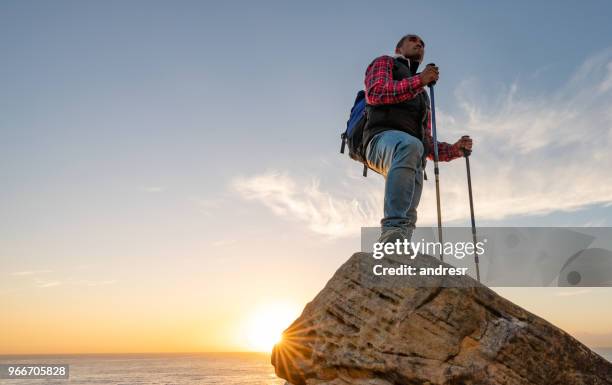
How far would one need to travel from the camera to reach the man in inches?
213

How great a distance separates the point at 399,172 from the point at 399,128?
0.73m

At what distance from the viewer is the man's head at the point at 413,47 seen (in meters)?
6.46

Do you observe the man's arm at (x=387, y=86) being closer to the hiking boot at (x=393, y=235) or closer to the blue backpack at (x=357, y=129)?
the blue backpack at (x=357, y=129)

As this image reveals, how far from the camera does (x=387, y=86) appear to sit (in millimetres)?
5680

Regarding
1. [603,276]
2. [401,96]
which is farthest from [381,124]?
[603,276]

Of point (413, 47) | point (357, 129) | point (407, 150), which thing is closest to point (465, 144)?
point (413, 47)

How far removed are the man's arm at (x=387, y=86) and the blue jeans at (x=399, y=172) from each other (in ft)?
1.40

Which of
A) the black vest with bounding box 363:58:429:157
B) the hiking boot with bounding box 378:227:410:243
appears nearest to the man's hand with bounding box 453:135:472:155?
the black vest with bounding box 363:58:429:157

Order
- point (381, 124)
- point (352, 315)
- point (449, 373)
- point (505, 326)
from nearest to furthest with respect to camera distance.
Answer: point (449, 373) → point (505, 326) → point (352, 315) → point (381, 124)

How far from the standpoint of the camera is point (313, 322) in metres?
5.40

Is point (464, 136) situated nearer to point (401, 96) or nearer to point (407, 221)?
point (401, 96)

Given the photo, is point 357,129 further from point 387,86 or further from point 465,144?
point 465,144

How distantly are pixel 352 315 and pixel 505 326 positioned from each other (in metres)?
1.63

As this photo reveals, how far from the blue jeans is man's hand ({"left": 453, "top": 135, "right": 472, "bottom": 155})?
1812 mm
